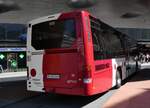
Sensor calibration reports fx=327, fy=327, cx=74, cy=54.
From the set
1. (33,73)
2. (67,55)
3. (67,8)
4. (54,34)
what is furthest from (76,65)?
(67,8)

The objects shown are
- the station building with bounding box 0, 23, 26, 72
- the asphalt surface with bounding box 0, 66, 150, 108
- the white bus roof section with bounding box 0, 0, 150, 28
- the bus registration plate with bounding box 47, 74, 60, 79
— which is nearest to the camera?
the bus registration plate with bounding box 47, 74, 60, 79

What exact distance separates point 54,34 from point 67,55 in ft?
3.03

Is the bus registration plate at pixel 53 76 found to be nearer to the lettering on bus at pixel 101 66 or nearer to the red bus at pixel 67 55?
the red bus at pixel 67 55

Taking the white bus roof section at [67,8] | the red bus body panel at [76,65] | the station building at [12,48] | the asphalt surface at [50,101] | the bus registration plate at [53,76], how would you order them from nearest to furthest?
the red bus body panel at [76,65]
the bus registration plate at [53,76]
the asphalt surface at [50,101]
the white bus roof section at [67,8]
the station building at [12,48]

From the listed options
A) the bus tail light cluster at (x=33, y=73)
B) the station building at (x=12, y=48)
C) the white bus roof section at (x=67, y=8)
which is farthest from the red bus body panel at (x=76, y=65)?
the station building at (x=12, y=48)

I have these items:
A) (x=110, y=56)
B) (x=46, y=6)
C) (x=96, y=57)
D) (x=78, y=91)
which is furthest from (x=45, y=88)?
(x=46, y=6)

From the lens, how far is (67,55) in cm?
1002

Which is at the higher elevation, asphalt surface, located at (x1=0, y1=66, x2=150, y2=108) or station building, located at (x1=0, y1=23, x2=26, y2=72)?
station building, located at (x1=0, y1=23, x2=26, y2=72)

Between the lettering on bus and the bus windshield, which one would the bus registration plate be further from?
the lettering on bus

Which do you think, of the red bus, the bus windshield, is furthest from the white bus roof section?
the red bus

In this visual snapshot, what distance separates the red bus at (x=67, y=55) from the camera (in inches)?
387

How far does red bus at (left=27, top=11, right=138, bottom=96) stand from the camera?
32.2 feet

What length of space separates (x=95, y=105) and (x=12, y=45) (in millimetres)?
32273

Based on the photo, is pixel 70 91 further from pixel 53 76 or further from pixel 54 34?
pixel 54 34
